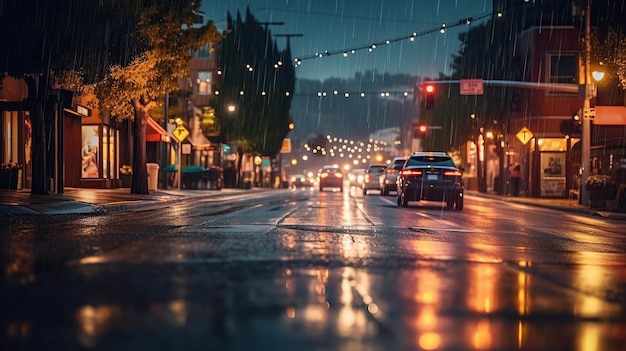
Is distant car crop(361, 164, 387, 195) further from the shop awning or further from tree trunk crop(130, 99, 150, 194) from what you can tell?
tree trunk crop(130, 99, 150, 194)

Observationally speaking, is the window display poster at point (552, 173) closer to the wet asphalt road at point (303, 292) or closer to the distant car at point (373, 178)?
the distant car at point (373, 178)

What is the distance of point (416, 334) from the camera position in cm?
494

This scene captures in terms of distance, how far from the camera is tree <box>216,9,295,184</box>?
193 ft

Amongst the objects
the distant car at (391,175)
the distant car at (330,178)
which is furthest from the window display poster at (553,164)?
the distant car at (391,175)

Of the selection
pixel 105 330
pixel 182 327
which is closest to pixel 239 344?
pixel 182 327

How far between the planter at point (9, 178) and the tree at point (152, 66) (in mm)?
3991

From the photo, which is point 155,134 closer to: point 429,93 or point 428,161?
point 429,93

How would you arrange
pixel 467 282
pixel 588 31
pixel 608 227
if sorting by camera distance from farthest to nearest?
pixel 588 31
pixel 608 227
pixel 467 282

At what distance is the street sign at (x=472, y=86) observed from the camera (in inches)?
1216

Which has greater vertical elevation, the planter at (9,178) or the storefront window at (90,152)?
the storefront window at (90,152)

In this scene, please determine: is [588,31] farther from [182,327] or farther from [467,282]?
[182,327]

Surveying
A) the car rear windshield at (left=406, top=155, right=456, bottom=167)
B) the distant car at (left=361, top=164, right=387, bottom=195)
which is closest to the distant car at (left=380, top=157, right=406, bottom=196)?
the distant car at (left=361, top=164, right=387, bottom=195)

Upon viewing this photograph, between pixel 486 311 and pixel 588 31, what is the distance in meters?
23.2

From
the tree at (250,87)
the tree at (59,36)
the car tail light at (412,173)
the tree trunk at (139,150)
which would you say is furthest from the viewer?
the tree at (250,87)
